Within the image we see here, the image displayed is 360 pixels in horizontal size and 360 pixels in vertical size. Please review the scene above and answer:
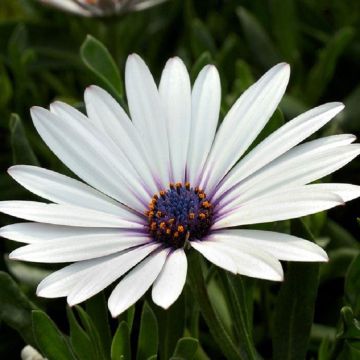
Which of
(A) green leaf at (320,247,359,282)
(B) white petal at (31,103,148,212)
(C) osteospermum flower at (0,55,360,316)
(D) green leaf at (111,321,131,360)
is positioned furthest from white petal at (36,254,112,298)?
(A) green leaf at (320,247,359,282)

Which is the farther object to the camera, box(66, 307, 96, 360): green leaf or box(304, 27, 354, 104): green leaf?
box(304, 27, 354, 104): green leaf

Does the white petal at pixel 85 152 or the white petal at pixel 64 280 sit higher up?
the white petal at pixel 85 152

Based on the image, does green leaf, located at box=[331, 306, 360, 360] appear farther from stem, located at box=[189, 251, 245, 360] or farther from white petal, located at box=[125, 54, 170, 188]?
white petal, located at box=[125, 54, 170, 188]

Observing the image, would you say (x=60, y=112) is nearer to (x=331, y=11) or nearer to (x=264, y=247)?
(x=264, y=247)

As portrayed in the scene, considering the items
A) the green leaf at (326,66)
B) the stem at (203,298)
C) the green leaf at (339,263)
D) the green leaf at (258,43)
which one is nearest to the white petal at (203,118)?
the stem at (203,298)

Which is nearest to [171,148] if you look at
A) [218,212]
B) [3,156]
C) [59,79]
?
[218,212]

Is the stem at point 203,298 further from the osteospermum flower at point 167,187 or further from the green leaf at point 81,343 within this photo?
the green leaf at point 81,343

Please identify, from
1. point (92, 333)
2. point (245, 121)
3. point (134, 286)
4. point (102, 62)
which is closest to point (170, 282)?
point (134, 286)
